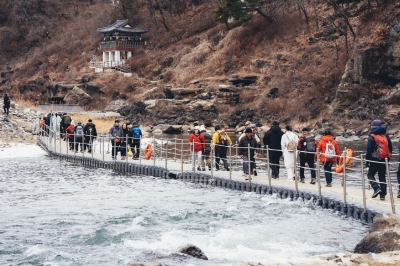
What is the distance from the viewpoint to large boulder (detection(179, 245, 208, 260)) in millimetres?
14559

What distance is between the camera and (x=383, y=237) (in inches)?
537

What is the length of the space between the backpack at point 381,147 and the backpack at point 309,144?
13.4 feet

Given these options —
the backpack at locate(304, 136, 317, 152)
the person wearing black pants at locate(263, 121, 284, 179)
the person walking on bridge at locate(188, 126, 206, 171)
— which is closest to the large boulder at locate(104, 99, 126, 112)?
the person walking on bridge at locate(188, 126, 206, 171)

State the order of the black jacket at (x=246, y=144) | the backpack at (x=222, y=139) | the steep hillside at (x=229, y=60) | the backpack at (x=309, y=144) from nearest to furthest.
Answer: the backpack at (x=309, y=144), the black jacket at (x=246, y=144), the backpack at (x=222, y=139), the steep hillside at (x=229, y=60)

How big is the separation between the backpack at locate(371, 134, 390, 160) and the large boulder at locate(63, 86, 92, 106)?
67.1m

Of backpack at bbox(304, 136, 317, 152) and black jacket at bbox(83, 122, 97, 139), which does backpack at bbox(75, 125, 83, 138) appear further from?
backpack at bbox(304, 136, 317, 152)

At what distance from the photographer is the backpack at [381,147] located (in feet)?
58.2

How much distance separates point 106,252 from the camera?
15406mm

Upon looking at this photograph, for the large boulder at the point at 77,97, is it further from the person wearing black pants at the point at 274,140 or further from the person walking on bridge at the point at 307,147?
the person walking on bridge at the point at 307,147

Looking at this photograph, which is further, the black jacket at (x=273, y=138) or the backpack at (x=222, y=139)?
the backpack at (x=222, y=139)

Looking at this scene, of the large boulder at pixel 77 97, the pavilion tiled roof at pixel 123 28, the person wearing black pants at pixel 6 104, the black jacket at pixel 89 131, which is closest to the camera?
the black jacket at pixel 89 131

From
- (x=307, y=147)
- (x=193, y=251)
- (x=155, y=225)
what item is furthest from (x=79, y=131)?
(x=193, y=251)

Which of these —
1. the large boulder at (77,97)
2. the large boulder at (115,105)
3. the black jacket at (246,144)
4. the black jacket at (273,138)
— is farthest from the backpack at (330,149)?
the large boulder at (77,97)

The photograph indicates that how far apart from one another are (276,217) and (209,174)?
23.0ft
